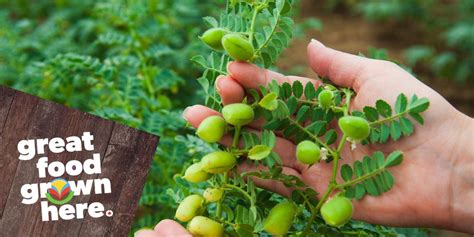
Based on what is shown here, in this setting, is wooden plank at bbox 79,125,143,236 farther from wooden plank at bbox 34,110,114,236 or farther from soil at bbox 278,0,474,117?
soil at bbox 278,0,474,117

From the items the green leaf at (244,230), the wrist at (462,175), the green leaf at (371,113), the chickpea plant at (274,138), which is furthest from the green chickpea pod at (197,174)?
the wrist at (462,175)

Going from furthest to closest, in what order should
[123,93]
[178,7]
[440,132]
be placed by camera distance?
1. [178,7]
2. [123,93]
3. [440,132]

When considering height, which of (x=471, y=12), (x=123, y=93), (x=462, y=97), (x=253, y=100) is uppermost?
(x=253, y=100)

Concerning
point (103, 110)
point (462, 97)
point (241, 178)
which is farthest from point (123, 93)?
point (462, 97)

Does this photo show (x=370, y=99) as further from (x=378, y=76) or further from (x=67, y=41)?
(x=67, y=41)

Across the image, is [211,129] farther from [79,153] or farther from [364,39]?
[364,39]

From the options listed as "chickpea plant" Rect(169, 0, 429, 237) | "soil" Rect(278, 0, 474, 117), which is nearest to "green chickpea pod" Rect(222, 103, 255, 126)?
"chickpea plant" Rect(169, 0, 429, 237)
